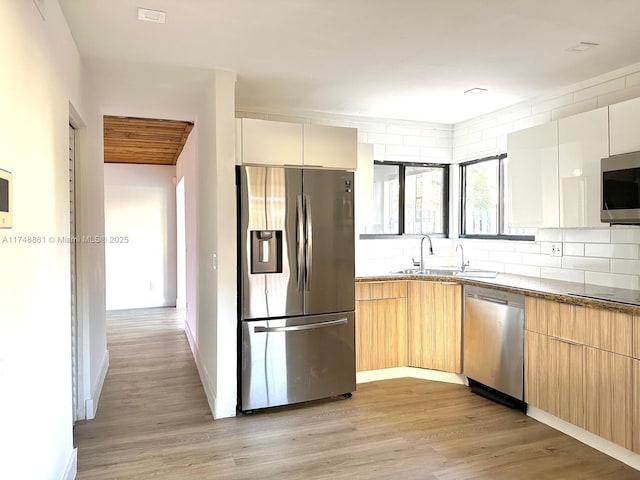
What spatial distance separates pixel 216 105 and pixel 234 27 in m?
0.78

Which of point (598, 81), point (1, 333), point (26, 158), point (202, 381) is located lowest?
point (202, 381)

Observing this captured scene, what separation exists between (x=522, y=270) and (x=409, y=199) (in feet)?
4.52

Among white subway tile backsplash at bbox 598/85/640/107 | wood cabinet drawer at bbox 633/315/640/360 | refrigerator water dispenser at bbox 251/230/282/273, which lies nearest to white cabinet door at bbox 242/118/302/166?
refrigerator water dispenser at bbox 251/230/282/273

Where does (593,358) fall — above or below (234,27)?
below

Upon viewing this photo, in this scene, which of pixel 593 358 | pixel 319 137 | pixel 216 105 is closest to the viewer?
pixel 593 358

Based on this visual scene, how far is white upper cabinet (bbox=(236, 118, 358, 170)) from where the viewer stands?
11.0 ft

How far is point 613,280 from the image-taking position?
3293 millimetres

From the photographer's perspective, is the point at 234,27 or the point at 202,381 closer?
the point at 234,27

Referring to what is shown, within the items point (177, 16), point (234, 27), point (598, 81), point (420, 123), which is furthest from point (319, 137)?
point (598, 81)

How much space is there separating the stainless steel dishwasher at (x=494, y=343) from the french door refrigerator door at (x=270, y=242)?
1431mm

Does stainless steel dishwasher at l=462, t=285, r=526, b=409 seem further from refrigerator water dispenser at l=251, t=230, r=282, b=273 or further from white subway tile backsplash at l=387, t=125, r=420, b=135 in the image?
white subway tile backsplash at l=387, t=125, r=420, b=135

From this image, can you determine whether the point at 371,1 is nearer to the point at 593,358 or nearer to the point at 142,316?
the point at 593,358

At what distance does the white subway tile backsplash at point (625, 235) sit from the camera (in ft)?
10.3

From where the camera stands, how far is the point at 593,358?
2754 mm
